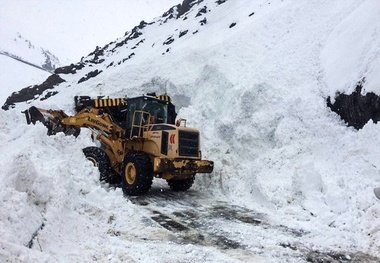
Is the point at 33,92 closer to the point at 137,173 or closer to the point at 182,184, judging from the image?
Result: the point at 182,184

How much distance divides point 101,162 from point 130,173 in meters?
1.26

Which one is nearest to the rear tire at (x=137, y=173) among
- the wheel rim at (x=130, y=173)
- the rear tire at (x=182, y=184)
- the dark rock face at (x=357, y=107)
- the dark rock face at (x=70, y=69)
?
the wheel rim at (x=130, y=173)

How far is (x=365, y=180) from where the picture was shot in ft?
22.8

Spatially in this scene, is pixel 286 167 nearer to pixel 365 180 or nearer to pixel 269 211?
pixel 269 211

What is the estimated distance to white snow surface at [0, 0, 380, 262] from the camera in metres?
4.96

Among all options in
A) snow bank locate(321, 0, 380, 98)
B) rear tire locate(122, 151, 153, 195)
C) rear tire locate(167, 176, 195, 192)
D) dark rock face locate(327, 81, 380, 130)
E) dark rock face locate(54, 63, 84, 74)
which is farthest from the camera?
dark rock face locate(54, 63, 84, 74)

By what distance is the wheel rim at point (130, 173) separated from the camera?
9.12 meters

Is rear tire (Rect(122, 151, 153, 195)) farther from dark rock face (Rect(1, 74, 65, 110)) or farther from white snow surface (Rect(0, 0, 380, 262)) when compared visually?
dark rock face (Rect(1, 74, 65, 110))

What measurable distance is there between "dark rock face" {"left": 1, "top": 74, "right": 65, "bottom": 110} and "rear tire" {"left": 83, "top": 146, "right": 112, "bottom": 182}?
2491cm

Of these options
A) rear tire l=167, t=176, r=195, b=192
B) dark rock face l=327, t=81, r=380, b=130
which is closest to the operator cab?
rear tire l=167, t=176, r=195, b=192

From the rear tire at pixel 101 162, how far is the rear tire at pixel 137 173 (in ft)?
2.89

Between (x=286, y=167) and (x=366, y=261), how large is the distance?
13.4 ft

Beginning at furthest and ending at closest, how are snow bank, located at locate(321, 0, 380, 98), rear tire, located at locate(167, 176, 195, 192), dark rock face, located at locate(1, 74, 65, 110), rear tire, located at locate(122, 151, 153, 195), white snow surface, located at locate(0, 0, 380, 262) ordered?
dark rock face, located at locate(1, 74, 65, 110), rear tire, located at locate(167, 176, 195, 192), rear tire, located at locate(122, 151, 153, 195), snow bank, located at locate(321, 0, 380, 98), white snow surface, located at locate(0, 0, 380, 262)

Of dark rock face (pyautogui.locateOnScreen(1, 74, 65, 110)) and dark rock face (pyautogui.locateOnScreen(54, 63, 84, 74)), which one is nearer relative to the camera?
dark rock face (pyautogui.locateOnScreen(1, 74, 65, 110))
